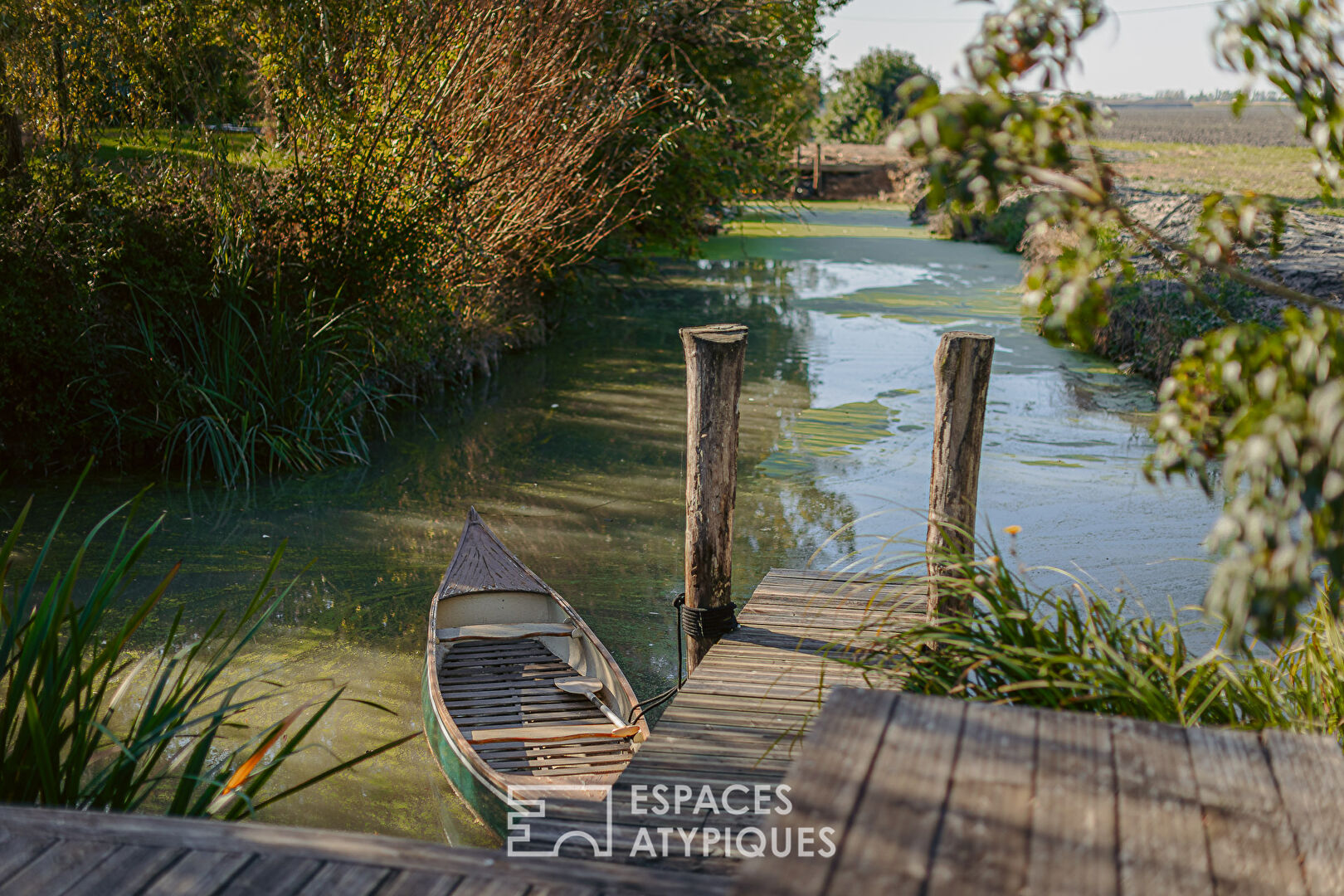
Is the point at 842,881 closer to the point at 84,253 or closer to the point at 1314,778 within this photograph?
the point at 1314,778

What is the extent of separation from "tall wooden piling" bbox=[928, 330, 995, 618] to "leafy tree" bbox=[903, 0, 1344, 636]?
1.94m

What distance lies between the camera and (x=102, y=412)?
8.44m

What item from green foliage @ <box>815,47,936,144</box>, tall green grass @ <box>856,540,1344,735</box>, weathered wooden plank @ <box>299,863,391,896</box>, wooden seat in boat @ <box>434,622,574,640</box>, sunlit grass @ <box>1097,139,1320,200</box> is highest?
green foliage @ <box>815,47,936,144</box>

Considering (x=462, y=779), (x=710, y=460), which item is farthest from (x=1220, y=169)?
(x=462, y=779)

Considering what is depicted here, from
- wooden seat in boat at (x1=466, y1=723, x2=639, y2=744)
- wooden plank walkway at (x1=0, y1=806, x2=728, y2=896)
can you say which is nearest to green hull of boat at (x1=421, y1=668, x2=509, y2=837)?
wooden seat in boat at (x1=466, y1=723, x2=639, y2=744)

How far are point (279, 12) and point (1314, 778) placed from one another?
8880 mm

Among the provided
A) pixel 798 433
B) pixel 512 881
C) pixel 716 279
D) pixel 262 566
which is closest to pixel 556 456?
pixel 798 433

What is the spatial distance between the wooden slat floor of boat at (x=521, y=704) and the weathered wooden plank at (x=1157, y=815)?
2627 mm

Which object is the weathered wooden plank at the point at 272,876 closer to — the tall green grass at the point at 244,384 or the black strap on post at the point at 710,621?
the black strap on post at the point at 710,621

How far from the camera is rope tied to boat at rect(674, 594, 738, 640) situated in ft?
16.0

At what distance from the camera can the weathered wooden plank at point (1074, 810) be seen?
159cm

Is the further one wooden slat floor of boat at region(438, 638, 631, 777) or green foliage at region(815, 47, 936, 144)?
green foliage at region(815, 47, 936, 144)

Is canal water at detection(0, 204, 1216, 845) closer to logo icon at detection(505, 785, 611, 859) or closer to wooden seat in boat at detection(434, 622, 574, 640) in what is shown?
wooden seat in boat at detection(434, 622, 574, 640)

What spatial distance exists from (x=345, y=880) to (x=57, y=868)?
533 mm
